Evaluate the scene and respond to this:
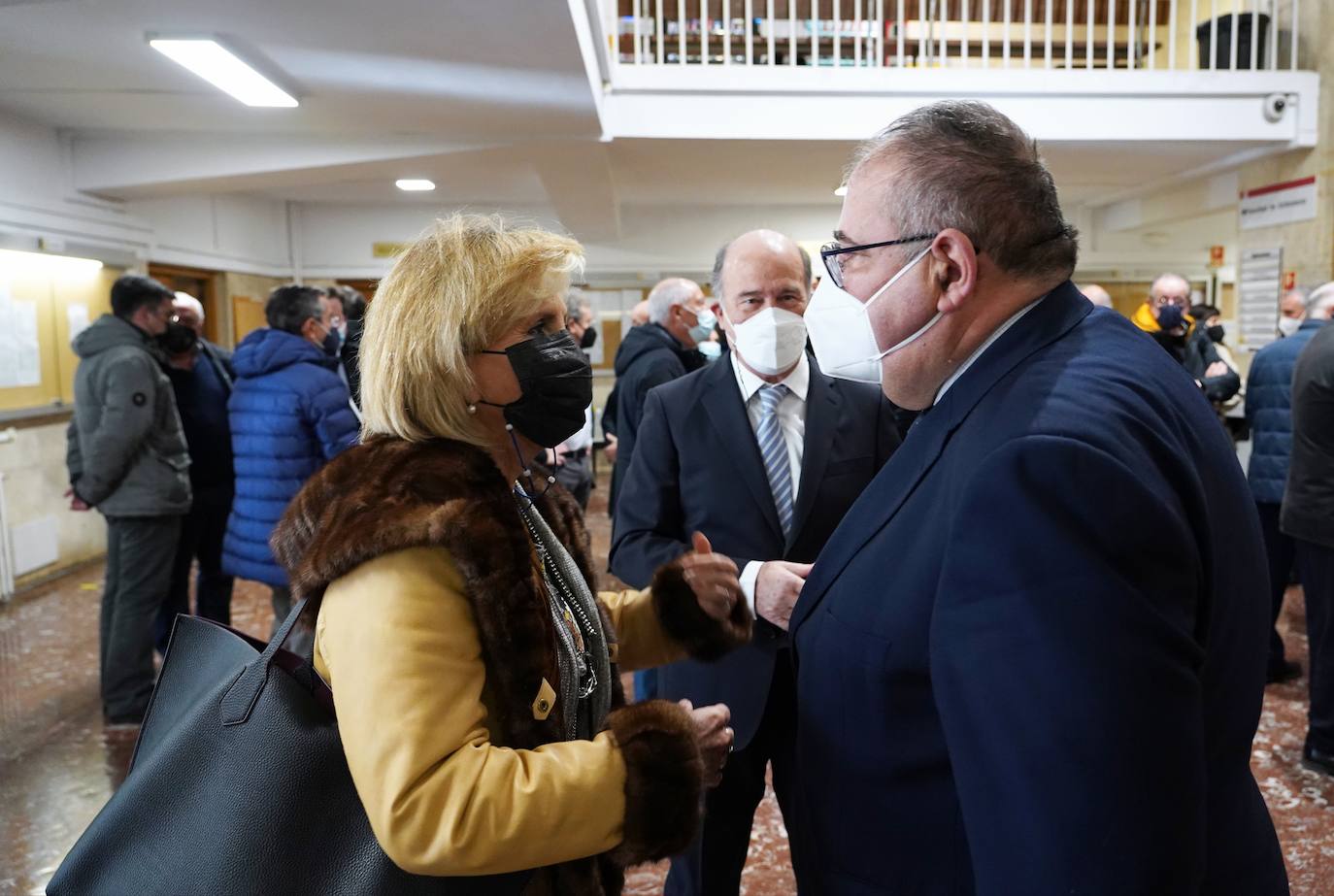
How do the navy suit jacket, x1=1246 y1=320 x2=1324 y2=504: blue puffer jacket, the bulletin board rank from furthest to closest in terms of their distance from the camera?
the bulletin board
x1=1246 y1=320 x2=1324 y2=504: blue puffer jacket
the navy suit jacket

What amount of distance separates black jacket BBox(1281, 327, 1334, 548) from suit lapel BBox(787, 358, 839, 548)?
2067mm

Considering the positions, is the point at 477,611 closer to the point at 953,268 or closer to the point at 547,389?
the point at 547,389

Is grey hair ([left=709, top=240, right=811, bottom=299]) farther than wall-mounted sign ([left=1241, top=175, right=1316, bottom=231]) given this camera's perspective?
No

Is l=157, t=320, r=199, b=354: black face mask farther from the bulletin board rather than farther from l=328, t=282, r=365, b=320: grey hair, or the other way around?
the bulletin board

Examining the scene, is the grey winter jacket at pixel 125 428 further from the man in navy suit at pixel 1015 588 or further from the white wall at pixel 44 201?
the man in navy suit at pixel 1015 588

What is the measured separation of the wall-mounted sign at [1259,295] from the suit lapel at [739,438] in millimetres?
6640

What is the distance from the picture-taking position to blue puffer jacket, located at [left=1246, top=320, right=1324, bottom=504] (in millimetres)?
4007

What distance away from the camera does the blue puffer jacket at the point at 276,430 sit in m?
3.40

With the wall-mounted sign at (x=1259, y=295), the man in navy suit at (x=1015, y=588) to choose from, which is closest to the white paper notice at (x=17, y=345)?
the man in navy suit at (x=1015, y=588)

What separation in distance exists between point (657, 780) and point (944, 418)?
0.55 m

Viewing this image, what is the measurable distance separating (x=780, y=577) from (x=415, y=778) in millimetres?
838

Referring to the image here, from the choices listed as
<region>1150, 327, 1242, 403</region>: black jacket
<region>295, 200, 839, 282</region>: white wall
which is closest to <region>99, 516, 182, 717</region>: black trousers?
<region>1150, 327, 1242, 403</region>: black jacket

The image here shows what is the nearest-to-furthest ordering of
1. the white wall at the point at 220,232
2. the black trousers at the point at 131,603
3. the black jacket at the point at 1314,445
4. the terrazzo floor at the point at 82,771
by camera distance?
1. the terrazzo floor at the point at 82,771
2. the black jacket at the point at 1314,445
3. the black trousers at the point at 131,603
4. the white wall at the point at 220,232

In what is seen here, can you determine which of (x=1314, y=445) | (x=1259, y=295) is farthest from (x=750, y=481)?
(x=1259, y=295)
